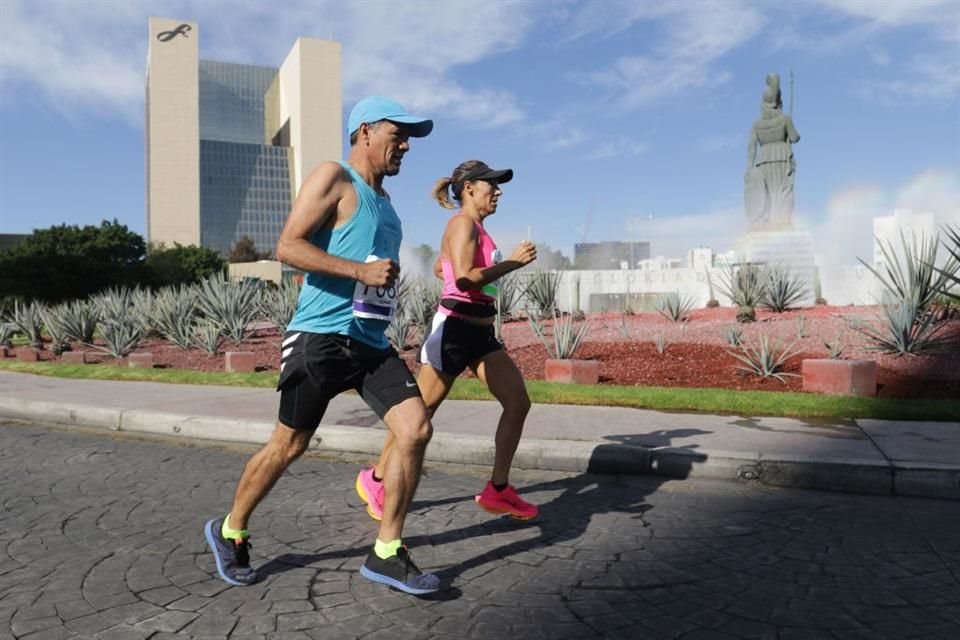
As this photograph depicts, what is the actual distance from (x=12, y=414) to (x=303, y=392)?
7.58m

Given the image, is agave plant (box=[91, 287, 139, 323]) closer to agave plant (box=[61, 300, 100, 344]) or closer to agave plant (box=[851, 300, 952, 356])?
agave plant (box=[61, 300, 100, 344])

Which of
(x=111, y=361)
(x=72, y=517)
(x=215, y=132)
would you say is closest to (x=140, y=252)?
(x=111, y=361)

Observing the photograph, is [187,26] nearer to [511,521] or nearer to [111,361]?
[111,361]

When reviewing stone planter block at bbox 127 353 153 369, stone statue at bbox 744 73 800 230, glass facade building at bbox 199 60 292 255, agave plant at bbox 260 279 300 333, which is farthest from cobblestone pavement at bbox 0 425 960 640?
glass facade building at bbox 199 60 292 255

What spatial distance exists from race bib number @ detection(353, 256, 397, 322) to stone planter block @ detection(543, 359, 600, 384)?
20.3 ft

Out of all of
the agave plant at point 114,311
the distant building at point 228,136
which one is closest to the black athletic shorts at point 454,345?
the agave plant at point 114,311

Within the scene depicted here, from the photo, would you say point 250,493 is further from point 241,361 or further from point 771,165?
point 771,165

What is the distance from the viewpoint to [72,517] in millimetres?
4391

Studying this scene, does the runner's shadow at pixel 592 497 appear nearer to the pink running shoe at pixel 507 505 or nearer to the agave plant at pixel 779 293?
the pink running shoe at pixel 507 505

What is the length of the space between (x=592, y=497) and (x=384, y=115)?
2.77 m

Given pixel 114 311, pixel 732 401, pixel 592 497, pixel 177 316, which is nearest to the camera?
pixel 592 497

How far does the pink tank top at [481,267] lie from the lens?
409 centimetres

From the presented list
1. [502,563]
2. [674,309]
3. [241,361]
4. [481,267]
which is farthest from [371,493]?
[674,309]

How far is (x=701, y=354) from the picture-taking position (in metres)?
10.3
